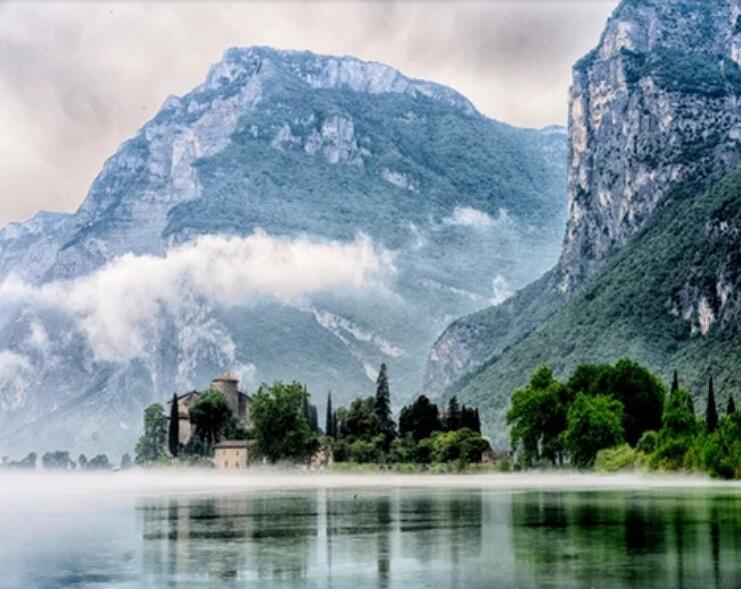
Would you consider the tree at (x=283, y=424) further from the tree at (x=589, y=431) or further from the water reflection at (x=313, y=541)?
the water reflection at (x=313, y=541)

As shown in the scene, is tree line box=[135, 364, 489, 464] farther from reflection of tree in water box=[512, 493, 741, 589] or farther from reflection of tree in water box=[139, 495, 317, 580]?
reflection of tree in water box=[512, 493, 741, 589]

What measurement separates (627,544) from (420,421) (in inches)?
4620

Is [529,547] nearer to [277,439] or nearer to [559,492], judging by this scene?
[559,492]

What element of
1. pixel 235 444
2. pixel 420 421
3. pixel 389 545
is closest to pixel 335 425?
pixel 235 444

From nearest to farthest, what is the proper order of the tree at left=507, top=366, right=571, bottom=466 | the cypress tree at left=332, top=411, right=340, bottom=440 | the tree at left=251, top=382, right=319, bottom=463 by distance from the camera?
1. the tree at left=507, top=366, right=571, bottom=466
2. the tree at left=251, top=382, right=319, bottom=463
3. the cypress tree at left=332, top=411, right=340, bottom=440

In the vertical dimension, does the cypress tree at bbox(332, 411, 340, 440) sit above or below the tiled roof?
above

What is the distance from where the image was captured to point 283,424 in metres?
161

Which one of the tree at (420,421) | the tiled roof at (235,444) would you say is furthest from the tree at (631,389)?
the tiled roof at (235,444)

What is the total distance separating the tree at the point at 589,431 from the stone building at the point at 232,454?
173 feet

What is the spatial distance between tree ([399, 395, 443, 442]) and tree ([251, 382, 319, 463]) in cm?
1183

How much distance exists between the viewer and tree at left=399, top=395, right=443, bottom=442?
162250 mm

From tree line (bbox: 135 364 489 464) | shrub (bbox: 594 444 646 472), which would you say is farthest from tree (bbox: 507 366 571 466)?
shrub (bbox: 594 444 646 472)

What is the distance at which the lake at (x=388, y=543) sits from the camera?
1494 inches

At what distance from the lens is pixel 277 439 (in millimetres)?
161500
